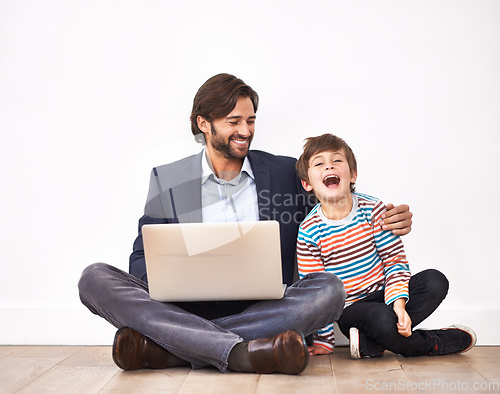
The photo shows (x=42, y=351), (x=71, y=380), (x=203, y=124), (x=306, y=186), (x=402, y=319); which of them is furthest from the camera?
(x=203, y=124)

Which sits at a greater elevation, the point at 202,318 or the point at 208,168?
the point at 208,168

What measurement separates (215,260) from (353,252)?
0.61 meters

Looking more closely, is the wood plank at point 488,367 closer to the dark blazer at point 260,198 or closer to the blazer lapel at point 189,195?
the dark blazer at point 260,198

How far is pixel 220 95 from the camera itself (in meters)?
2.36

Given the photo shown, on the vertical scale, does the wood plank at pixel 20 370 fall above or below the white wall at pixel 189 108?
below

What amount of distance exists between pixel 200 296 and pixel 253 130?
2.82ft

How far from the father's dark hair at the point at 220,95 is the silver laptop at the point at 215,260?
781 mm

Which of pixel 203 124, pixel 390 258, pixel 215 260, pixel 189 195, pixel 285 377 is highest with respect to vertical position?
pixel 203 124

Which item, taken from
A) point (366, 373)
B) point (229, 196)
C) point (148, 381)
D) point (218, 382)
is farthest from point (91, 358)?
point (366, 373)

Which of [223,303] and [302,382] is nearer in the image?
[302,382]

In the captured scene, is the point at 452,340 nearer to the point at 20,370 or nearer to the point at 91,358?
the point at 91,358

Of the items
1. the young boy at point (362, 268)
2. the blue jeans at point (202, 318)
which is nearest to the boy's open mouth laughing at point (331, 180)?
the young boy at point (362, 268)

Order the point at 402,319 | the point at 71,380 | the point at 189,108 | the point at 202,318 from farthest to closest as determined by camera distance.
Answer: the point at 189,108, the point at 402,319, the point at 202,318, the point at 71,380

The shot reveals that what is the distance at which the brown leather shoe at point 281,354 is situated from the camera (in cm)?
166
